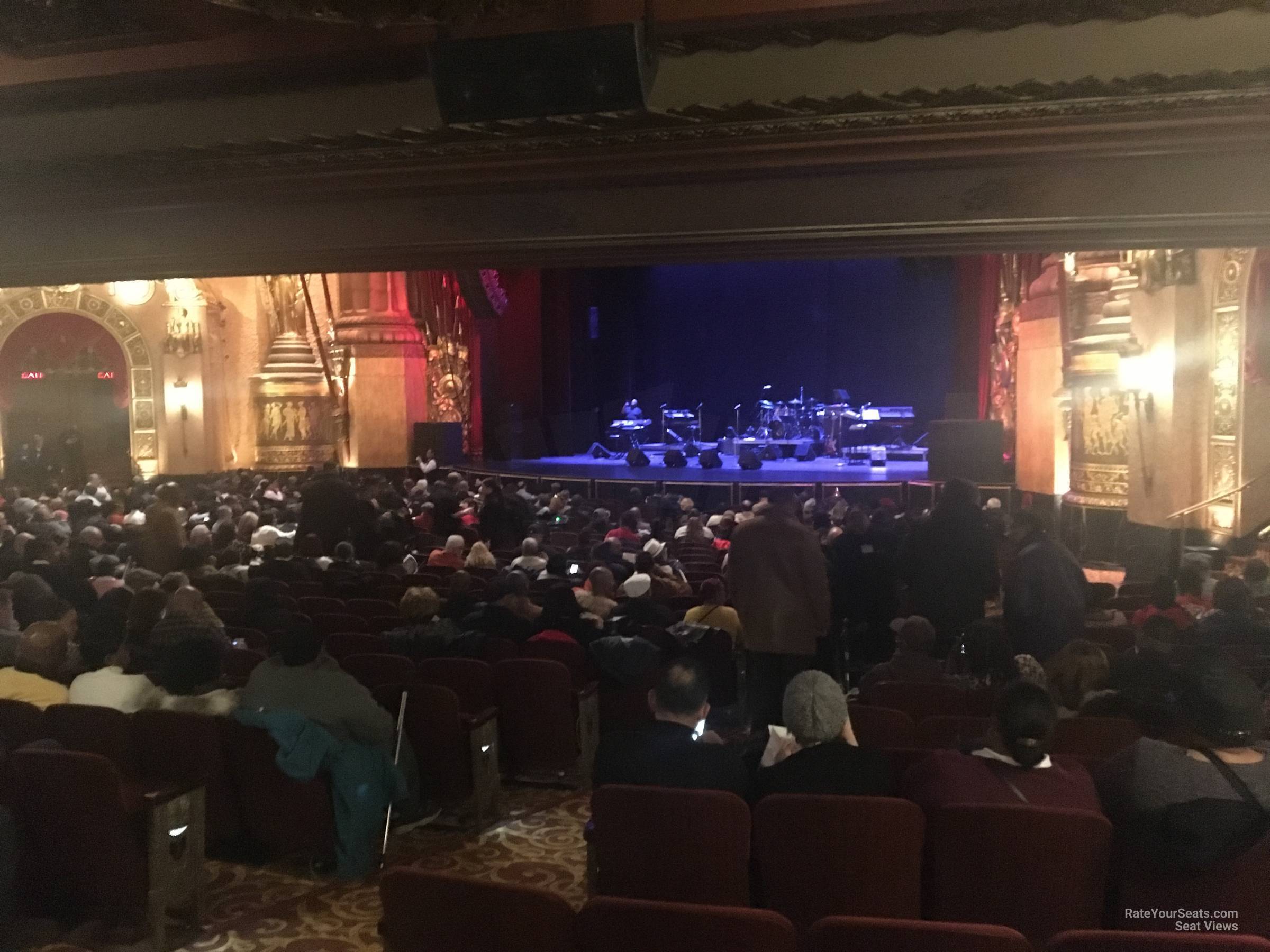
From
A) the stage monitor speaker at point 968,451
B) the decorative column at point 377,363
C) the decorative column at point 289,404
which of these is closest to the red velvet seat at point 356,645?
the stage monitor speaker at point 968,451

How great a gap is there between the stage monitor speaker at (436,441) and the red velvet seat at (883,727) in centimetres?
1255

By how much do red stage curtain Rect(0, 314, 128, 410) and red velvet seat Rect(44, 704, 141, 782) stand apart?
14.1 meters

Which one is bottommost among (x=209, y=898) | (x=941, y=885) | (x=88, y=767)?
(x=209, y=898)

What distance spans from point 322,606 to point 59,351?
12.6 meters

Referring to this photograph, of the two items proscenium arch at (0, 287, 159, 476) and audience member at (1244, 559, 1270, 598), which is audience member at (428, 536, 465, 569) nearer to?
audience member at (1244, 559, 1270, 598)

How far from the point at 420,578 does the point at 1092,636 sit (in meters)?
4.30

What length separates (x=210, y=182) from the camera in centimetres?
579

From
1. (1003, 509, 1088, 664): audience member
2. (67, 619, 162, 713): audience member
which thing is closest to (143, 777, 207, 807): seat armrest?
(67, 619, 162, 713): audience member

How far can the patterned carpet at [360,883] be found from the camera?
3.28 metres

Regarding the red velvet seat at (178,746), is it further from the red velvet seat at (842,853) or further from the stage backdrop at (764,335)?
the stage backdrop at (764,335)

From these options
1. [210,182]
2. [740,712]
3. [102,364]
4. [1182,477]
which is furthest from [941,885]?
[102,364]

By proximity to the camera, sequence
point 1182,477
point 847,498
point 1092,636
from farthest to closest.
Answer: point 847,498, point 1182,477, point 1092,636

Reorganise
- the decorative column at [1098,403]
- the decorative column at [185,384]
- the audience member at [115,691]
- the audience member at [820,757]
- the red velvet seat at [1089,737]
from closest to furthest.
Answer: the audience member at [820,757] < the red velvet seat at [1089,737] < the audience member at [115,691] < the decorative column at [1098,403] < the decorative column at [185,384]

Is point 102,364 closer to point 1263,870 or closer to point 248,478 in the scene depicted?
point 248,478
